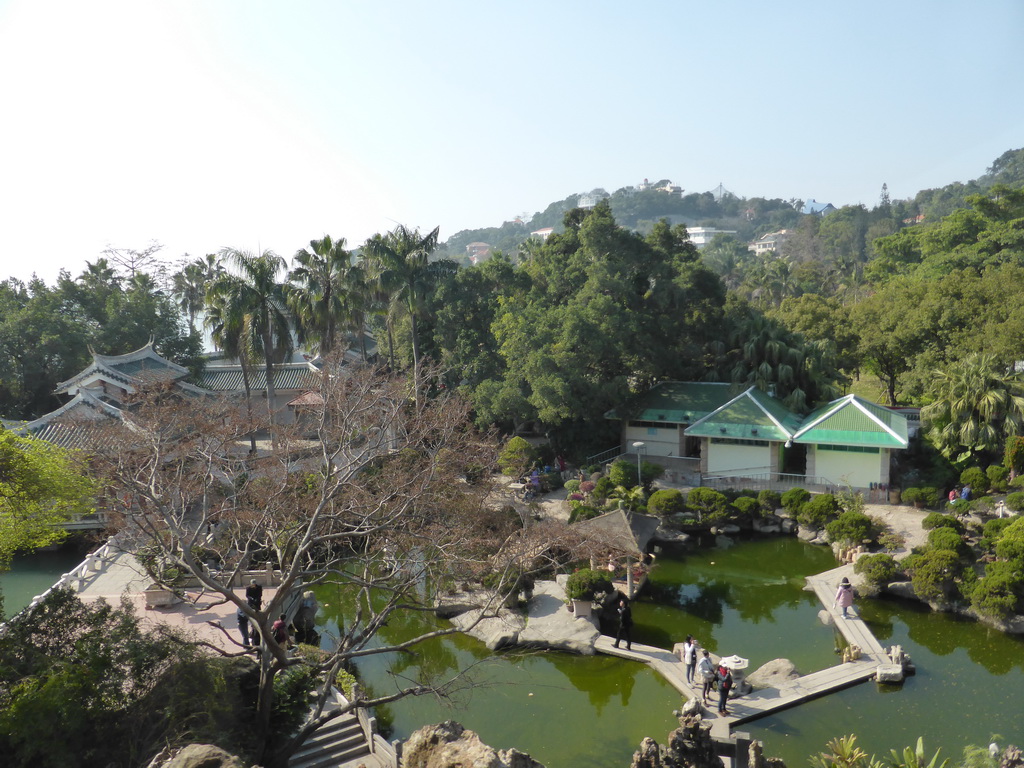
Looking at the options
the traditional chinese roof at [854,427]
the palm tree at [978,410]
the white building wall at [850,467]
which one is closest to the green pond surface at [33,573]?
the traditional chinese roof at [854,427]

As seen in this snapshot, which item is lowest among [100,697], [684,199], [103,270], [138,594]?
[138,594]

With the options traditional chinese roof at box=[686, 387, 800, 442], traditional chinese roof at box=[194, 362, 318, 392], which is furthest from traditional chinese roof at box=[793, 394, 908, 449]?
traditional chinese roof at box=[194, 362, 318, 392]

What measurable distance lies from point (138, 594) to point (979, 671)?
53.8 feet

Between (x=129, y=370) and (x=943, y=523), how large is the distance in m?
27.6

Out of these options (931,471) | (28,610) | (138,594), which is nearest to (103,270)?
(138,594)

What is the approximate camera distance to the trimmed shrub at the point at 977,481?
19516mm

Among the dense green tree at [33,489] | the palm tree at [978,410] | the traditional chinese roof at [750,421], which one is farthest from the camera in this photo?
the traditional chinese roof at [750,421]

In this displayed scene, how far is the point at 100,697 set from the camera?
8188 millimetres

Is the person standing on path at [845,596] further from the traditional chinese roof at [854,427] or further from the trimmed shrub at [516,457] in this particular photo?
the trimmed shrub at [516,457]

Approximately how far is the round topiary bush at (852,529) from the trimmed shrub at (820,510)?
1029 mm

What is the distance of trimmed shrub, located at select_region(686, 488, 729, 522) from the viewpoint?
19.4 metres

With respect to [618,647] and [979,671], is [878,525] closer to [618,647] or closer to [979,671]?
[979,671]

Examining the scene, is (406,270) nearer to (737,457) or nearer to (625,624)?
(737,457)

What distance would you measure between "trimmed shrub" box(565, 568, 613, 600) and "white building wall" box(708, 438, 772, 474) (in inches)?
406
